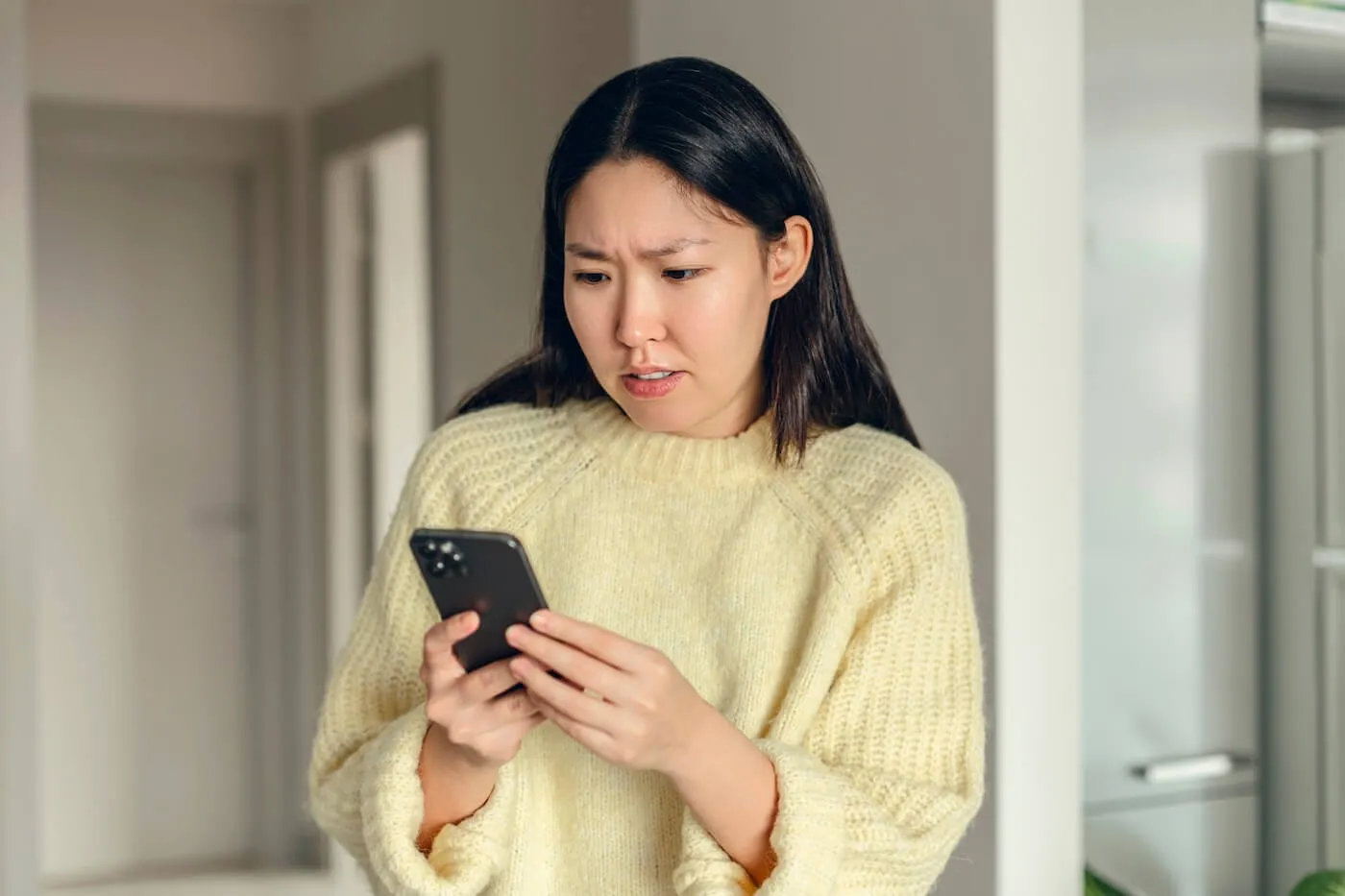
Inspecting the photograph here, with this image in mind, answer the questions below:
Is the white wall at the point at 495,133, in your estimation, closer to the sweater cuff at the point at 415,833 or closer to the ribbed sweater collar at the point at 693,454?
the ribbed sweater collar at the point at 693,454

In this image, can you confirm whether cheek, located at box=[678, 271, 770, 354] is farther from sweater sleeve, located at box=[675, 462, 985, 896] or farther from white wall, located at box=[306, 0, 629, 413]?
white wall, located at box=[306, 0, 629, 413]

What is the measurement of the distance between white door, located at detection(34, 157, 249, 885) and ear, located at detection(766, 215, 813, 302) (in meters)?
3.50

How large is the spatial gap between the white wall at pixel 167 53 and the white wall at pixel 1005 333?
3079 mm

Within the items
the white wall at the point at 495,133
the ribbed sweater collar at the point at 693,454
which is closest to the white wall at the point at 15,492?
the white wall at the point at 495,133

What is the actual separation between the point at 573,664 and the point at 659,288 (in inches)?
11.8

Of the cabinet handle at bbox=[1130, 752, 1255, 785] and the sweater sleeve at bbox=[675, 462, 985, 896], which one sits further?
the cabinet handle at bbox=[1130, 752, 1255, 785]

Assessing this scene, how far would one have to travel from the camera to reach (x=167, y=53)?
13.6 ft

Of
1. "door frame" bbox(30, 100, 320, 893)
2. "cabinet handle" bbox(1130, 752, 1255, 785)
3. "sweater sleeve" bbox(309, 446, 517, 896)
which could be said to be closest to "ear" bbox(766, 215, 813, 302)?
"sweater sleeve" bbox(309, 446, 517, 896)

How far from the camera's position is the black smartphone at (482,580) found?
94 centimetres

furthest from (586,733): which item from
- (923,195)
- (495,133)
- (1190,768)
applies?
(495,133)

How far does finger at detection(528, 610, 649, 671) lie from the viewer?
942 mm

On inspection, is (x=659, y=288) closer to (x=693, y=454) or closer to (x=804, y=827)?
(x=693, y=454)

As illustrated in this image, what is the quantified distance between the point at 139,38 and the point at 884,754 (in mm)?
3676

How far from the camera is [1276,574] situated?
207 cm
